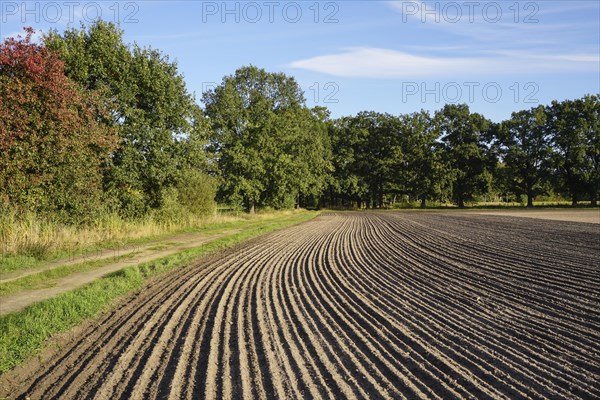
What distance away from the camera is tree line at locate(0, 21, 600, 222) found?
606 inches

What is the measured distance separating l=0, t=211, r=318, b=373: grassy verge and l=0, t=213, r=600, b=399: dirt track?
1.26 feet

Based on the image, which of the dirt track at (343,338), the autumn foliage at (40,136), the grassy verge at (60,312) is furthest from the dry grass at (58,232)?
the dirt track at (343,338)

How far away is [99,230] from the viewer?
17.9 metres

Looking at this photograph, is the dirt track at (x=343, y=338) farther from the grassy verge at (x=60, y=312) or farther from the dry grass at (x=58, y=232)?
the dry grass at (x=58, y=232)

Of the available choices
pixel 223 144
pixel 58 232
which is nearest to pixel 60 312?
pixel 58 232

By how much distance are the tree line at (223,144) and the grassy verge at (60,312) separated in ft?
20.8

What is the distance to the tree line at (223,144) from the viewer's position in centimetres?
1538

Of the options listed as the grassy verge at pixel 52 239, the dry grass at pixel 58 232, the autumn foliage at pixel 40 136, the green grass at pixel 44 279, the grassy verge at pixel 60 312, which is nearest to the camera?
the grassy verge at pixel 60 312

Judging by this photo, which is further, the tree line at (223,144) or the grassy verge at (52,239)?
the tree line at (223,144)

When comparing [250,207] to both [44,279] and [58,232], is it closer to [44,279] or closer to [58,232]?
[58,232]

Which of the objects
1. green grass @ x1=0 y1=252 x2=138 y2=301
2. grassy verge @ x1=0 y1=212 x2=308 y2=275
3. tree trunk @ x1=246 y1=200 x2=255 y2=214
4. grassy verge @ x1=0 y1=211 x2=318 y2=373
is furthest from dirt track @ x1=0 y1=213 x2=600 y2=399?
tree trunk @ x1=246 y1=200 x2=255 y2=214

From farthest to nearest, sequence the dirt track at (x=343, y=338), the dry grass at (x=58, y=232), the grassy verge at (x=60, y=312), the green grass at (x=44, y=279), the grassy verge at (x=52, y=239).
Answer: the dry grass at (x=58, y=232), the grassy verge at (x=52, y=239), the green grass at (x=44, y=279), the grassy verge at (x=60, y=312), the dirt track at (x=343, y=338)

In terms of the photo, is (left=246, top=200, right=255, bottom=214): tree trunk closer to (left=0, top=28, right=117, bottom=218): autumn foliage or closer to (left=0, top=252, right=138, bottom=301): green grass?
(left=0, top=28, right=117, bottom=218): autumn foliage

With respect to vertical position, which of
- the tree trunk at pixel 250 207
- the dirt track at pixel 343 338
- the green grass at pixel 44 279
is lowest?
the dirt track at pixel 343 338
